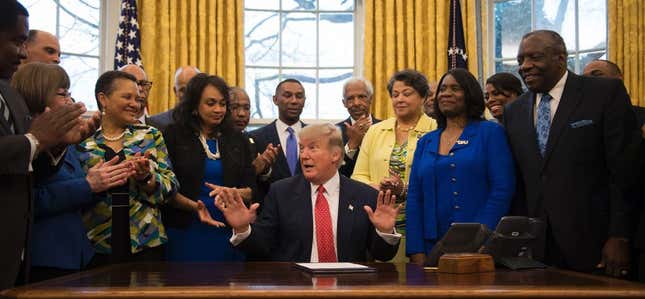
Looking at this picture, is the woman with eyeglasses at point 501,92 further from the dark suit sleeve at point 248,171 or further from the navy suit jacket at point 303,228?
the dark suit sleeve at point 248,171

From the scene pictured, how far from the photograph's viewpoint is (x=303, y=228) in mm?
3619

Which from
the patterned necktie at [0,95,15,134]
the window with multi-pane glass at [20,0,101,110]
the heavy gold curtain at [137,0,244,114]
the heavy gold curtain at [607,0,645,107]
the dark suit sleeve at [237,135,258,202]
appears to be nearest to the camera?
the patterned necktie at [0,95,15,134]

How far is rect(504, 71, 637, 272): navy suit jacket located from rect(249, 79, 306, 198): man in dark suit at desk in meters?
1.81

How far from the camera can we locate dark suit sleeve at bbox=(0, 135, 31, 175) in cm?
259

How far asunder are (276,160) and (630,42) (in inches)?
154

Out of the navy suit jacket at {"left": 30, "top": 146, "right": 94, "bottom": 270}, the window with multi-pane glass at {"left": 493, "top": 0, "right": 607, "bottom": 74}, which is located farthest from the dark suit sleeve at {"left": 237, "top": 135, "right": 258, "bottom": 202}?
the window with multi-pane glass at {"left": 493, "top": 0, "right": 607, "bottom": 74}

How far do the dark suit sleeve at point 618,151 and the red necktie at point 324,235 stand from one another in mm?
1271

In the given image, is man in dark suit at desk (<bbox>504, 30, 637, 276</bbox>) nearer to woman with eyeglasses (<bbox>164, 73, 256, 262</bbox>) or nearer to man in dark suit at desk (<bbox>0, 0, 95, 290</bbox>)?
woman with eyeglasses (<bbox>164, 73, 256, 262</bbox>)

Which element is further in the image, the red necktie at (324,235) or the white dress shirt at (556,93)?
the white dress shirt at (556,93)

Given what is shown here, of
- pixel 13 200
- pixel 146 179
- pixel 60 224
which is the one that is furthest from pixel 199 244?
pixel 13 200

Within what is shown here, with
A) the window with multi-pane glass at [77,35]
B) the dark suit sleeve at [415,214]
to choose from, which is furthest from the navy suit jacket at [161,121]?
the window with multi-pane glass at [77,35]

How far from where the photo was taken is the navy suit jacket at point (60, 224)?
129 inches

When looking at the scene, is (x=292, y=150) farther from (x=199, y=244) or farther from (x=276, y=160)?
(x=199, y=244)

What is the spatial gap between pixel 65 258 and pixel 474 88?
2139 millimetres
